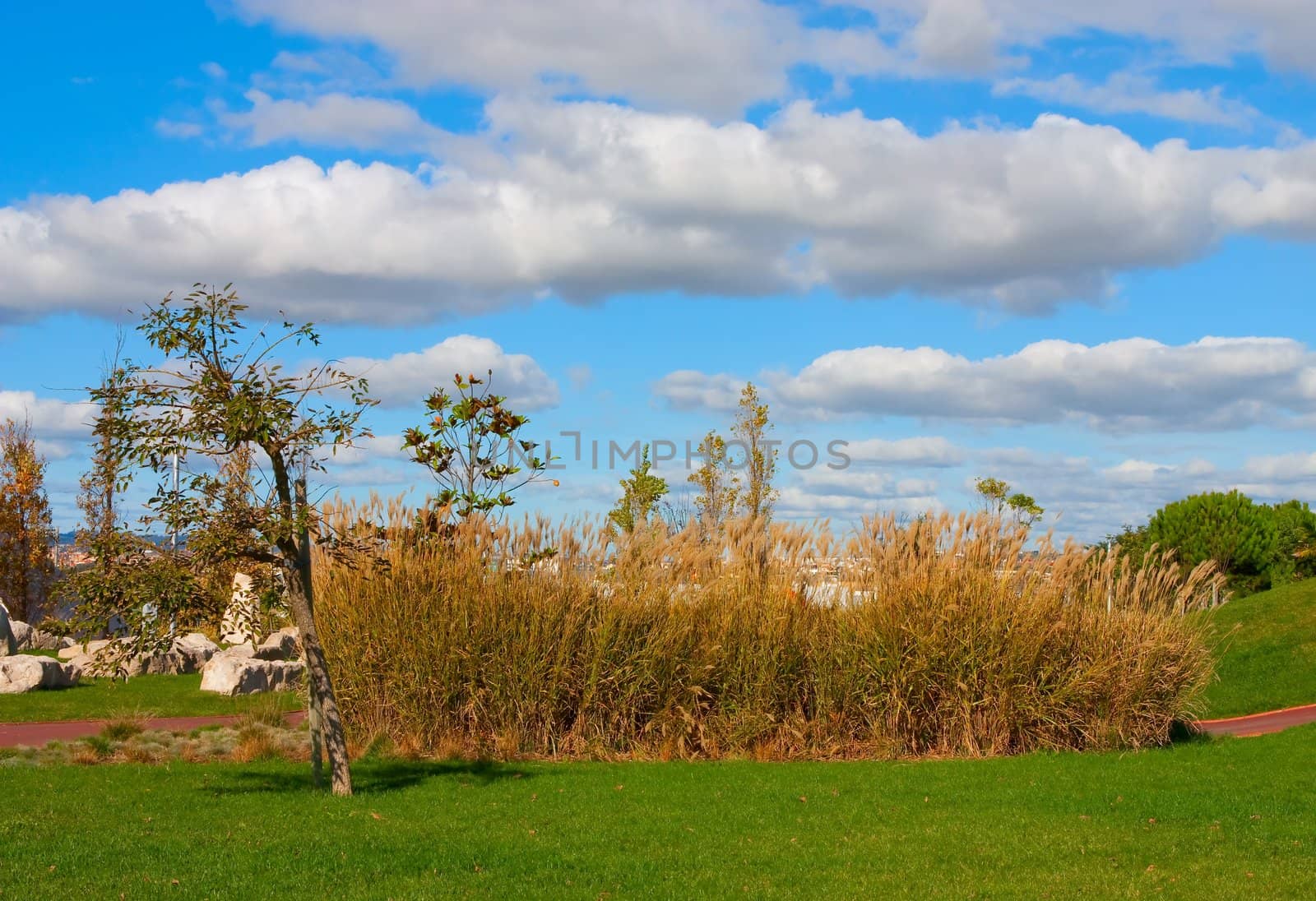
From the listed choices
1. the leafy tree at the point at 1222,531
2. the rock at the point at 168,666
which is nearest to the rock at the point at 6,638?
the rock at the point at 168,666

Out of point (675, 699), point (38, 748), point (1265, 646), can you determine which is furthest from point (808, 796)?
point (1265, 646)

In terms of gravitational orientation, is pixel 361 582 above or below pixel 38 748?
above

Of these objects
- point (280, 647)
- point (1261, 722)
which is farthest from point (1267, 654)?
point (280, 647)

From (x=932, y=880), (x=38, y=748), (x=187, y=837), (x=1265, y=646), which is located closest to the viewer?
(x=932, y=880)

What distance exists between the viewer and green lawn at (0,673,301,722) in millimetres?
15156

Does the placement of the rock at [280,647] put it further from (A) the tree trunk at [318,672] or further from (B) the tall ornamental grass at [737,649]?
(A) the tree trunk at [318,672]

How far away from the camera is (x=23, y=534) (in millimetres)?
31922

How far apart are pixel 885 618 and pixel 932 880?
5.41 metres

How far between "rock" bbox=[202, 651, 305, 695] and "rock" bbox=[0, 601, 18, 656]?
5083 millimetres

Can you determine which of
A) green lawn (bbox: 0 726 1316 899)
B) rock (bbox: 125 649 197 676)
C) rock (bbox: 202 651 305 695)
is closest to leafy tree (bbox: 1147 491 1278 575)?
green lawn (bbox: 0 726 1316 899)

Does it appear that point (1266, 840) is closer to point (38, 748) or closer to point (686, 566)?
point (686, 566)

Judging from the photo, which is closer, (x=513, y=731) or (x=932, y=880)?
(x=932, y=880)

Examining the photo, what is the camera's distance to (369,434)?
354 inches

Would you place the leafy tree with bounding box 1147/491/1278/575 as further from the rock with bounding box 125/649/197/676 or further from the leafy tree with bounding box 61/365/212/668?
the leafy tree with bounding box 61/365/212/668
